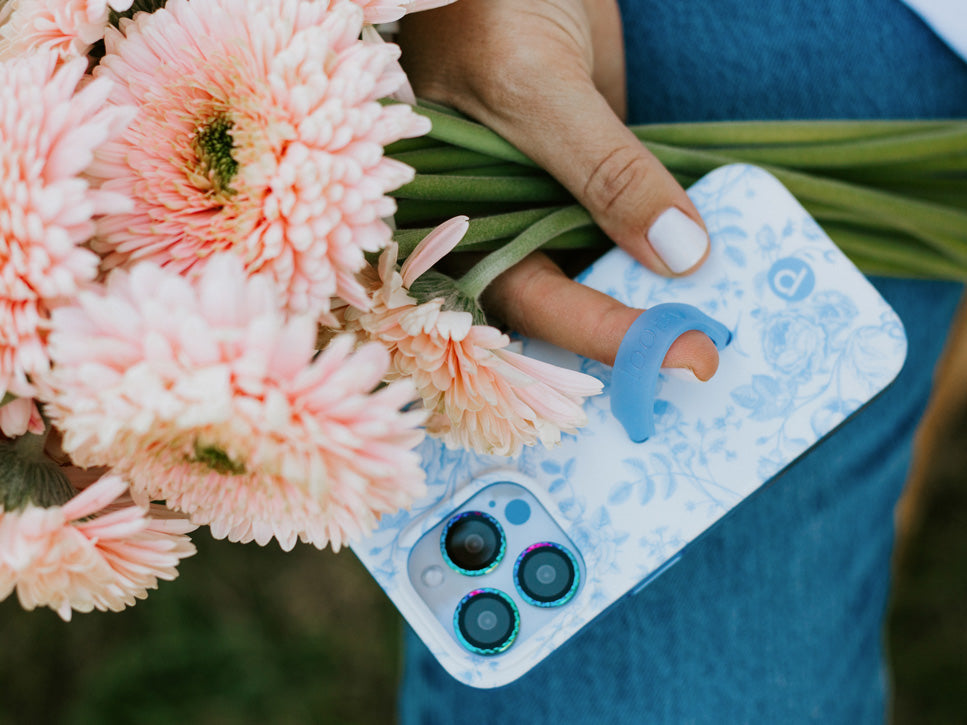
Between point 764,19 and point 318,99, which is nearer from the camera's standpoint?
point 318,99

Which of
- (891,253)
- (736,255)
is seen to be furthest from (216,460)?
(891,253)

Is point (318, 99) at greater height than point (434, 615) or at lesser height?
greater

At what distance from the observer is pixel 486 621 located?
0.37 metres

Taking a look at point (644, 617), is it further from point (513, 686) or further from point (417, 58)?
point (417, 58)

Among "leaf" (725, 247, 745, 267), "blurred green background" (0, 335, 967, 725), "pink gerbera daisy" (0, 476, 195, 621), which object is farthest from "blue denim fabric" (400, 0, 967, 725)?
"blurred green background" (0, 335, 967, 725)

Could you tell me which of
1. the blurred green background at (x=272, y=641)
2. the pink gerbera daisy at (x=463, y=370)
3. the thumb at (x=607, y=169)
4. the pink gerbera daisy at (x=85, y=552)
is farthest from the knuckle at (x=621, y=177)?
the blurred green background at (x=272, y=641)

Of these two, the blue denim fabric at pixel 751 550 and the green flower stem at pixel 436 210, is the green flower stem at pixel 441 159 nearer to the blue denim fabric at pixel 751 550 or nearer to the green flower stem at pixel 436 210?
the green flower stem at pixel 436 210

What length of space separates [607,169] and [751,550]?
258mm

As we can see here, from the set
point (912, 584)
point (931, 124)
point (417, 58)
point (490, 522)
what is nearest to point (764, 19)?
point (931, 124)

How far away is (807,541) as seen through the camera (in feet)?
1.62

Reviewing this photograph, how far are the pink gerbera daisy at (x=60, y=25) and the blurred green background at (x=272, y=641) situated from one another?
701 mm

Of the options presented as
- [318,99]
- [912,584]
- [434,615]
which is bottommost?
[912,584]

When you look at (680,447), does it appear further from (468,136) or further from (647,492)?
(468,136)

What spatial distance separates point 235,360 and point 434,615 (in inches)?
8.1
